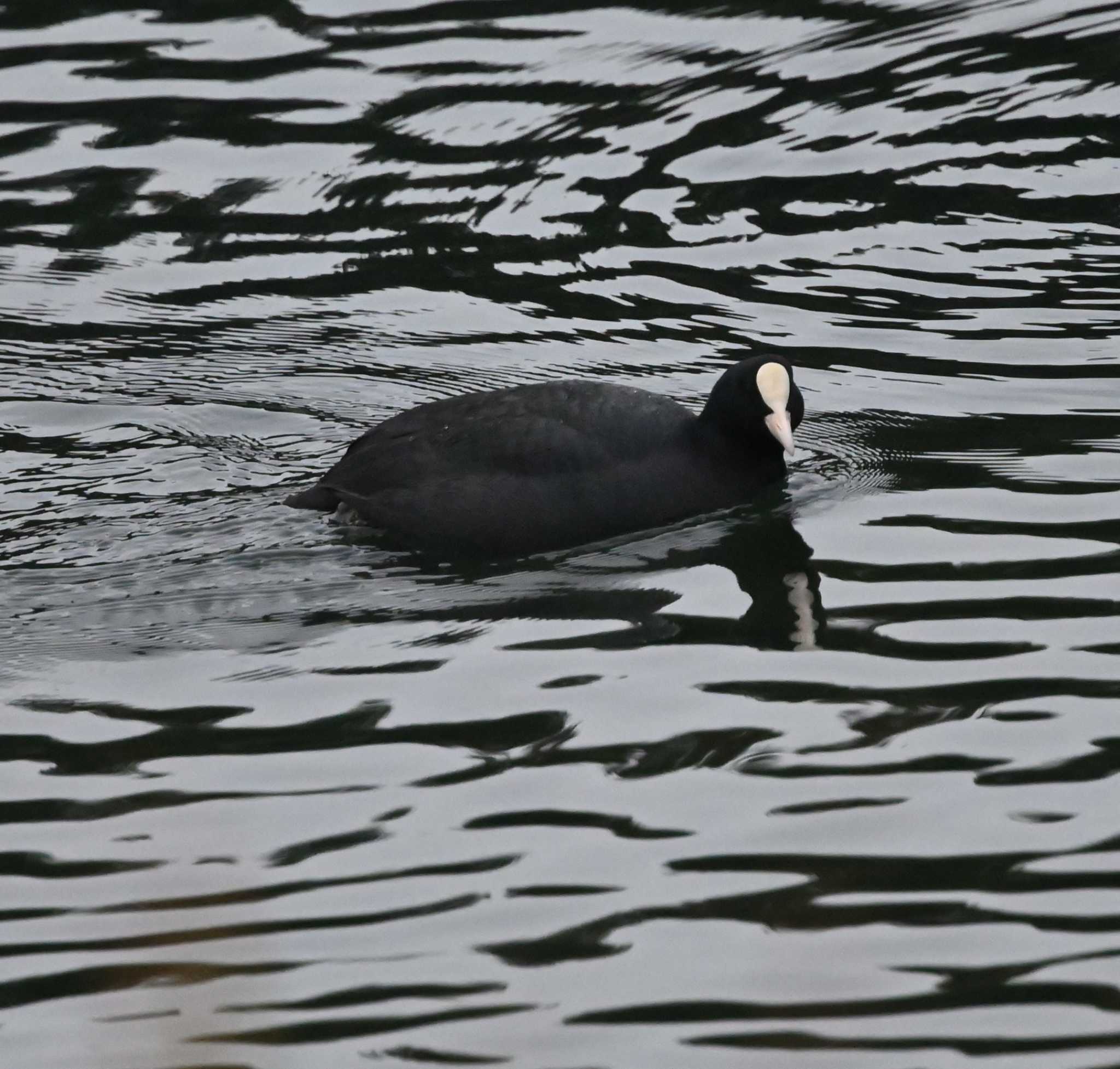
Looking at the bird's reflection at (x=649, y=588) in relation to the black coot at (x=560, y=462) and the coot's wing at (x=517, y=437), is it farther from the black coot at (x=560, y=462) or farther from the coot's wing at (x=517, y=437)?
the coot's wing at (x=517, y=437)

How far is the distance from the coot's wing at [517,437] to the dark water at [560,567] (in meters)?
0.33

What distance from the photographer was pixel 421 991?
444 cm

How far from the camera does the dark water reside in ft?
14.8

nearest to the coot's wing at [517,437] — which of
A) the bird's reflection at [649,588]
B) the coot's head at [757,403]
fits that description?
the coot's head at [757,403]

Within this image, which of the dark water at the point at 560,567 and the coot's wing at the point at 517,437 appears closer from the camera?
the dark water at the point at 560,567

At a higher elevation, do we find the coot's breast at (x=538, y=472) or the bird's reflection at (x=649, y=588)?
A: the coot's breast at (x=538, y=472)

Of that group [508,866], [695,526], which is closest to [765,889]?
[508,866]

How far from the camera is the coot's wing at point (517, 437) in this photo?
24.1ft

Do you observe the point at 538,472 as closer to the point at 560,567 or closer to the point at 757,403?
the point at 560,567

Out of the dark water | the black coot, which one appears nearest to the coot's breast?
the black coot

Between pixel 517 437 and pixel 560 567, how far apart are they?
1.86 feet

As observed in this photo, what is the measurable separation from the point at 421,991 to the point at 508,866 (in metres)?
0.58

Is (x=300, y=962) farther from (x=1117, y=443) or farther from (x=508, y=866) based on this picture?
(x=1117, y=443)

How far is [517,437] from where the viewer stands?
7.37 m
